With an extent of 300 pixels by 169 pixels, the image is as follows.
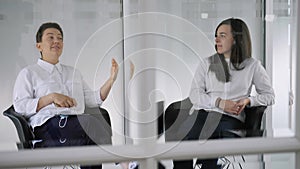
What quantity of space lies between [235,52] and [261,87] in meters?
0.26

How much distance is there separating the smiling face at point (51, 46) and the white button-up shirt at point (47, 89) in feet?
0.12

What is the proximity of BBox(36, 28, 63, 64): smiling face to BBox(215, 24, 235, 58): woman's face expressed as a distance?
3.01 feet

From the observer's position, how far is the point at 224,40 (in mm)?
2262

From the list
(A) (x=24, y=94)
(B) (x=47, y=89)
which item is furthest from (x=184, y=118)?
(A) (x=24, y=94)

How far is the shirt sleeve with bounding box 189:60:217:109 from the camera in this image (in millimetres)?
2205

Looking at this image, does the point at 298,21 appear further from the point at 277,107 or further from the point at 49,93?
the point at 49,93

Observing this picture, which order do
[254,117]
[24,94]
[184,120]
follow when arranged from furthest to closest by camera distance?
[254,117]
[184,120]
[24,94]

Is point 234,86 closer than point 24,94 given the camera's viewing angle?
No

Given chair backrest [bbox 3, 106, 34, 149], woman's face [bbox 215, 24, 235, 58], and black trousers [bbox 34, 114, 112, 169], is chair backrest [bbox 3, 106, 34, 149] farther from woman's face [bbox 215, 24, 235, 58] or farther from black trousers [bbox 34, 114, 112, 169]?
woman's face [bbox 215, 24, 235, 58]

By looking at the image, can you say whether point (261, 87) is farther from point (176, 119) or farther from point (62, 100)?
point (62, 100)

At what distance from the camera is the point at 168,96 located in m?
2.15

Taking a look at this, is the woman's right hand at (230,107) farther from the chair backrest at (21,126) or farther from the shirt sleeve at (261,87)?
the chair backrest at (21,126)

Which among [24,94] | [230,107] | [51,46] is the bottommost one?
[230,107]

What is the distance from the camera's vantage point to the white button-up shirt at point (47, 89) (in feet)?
6.77
